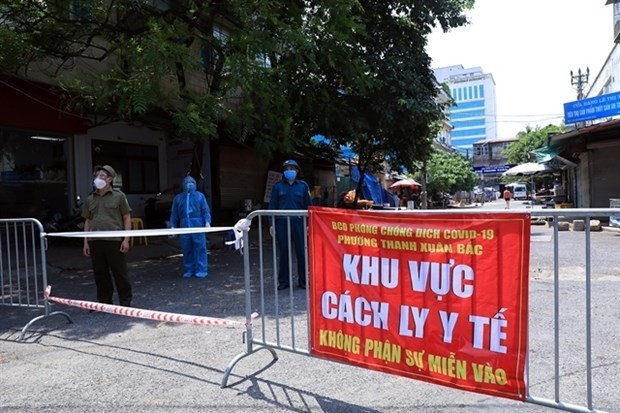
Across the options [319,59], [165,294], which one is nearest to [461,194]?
[319,59]

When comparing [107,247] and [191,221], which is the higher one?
[191,221]

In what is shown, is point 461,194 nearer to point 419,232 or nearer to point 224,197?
point 224,197

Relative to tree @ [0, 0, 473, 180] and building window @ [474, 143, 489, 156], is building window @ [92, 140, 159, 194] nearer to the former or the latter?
tree @ [0, 0, 473, 180]

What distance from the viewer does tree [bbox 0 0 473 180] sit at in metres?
7.56

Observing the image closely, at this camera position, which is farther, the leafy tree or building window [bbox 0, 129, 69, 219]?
the leafy tree

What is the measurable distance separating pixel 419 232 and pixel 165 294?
484 centimetres

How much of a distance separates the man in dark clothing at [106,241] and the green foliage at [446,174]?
115ft

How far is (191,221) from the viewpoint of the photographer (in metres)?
8.08

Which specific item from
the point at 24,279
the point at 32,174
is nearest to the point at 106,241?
the point at 24,279

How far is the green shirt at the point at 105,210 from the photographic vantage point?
566cm

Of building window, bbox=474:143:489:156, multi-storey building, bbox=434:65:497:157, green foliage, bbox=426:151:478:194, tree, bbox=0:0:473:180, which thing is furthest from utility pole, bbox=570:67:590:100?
multi-storey building, bbox=434:65:497:157

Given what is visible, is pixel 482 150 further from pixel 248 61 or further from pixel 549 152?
pixel 248 61

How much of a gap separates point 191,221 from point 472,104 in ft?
448

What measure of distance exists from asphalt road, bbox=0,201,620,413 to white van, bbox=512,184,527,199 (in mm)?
67632
